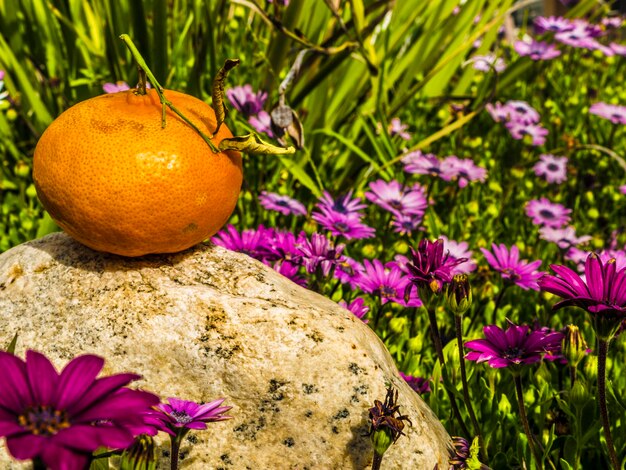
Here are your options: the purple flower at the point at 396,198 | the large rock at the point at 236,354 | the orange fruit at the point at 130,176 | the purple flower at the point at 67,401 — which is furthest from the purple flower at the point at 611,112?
the purple flower at the point at 67,401

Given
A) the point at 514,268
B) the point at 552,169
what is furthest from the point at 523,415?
the point at 552,169

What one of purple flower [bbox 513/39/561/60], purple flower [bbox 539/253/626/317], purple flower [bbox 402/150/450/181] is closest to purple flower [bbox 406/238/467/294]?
purple flower [bbox 539/253/626/317]

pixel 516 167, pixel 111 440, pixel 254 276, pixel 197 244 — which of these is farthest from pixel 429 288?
pixel 516 167

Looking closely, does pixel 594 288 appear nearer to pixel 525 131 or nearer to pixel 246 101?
pixel 246 101

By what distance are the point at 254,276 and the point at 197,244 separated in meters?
0.17

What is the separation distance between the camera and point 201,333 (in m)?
1.47

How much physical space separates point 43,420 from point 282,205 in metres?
1.65

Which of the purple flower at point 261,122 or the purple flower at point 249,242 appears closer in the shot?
the purple flower at point 249,242

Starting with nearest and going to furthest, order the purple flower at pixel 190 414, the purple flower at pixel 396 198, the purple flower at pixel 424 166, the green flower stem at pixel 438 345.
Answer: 1. the purple flower at pixel 190 414
2. the green flower stem at pixel 438 345
3. the purple flower at pixel 396 198
4. the purple flower at pixel 424 166

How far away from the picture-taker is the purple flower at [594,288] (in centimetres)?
126

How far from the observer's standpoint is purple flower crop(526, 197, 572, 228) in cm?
278

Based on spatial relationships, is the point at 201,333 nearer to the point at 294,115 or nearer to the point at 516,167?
the point at 294,115

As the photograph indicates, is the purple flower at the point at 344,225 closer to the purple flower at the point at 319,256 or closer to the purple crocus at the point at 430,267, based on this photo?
the purple flower at the point at 319,256

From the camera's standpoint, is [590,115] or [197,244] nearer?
[197,244]
